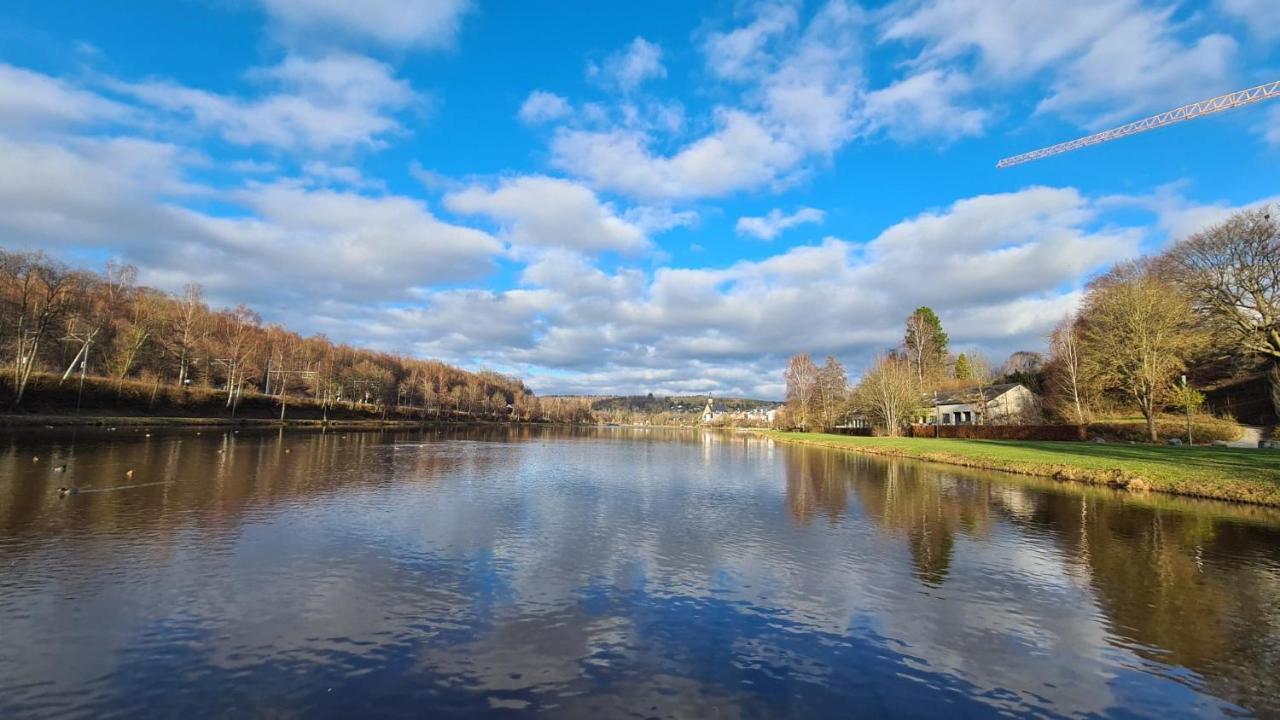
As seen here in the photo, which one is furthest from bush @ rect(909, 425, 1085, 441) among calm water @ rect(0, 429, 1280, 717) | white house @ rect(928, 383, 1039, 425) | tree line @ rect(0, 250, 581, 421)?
tree line @ rect(0, 250, 581, 421)

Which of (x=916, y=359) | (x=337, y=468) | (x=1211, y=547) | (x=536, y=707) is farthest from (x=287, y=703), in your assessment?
(x=916, y=359)

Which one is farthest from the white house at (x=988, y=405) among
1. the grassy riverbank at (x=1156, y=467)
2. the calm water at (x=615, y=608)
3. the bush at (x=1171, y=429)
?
the calm water at (x=615, y=608)

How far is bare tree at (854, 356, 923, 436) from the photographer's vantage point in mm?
65625

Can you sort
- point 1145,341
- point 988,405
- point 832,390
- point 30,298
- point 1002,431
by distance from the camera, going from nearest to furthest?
point 1145,341 < point 30,298 < point 1002,431 < point 988,405 < point 832,390

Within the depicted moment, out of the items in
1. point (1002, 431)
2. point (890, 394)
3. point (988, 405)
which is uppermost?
point (890, 394)

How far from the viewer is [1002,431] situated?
181 ft

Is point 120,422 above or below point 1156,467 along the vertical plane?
above

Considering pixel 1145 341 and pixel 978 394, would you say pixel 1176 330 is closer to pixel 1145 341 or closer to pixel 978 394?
pixel 1145 341

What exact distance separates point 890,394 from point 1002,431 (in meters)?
12.2

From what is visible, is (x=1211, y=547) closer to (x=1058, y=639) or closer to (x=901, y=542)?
(x=901, y=542)

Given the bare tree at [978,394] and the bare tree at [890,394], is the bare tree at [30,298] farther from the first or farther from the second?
the bare tree at [978,394]

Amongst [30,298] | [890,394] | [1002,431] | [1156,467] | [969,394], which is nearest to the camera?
[1156,467]

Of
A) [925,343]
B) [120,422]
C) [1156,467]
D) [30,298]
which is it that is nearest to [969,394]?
[925,343]

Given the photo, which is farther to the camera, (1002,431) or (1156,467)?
(1002,431)
